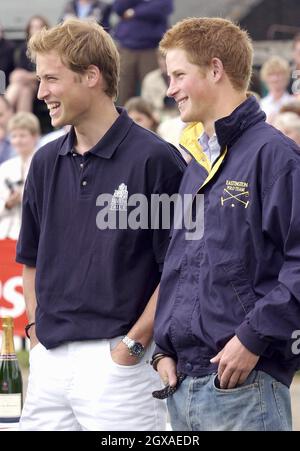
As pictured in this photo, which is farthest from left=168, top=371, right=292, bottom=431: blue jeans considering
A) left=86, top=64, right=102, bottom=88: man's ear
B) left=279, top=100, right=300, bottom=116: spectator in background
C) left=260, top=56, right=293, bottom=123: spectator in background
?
left=260, top=56, right=293, bottom=123: spectator in background

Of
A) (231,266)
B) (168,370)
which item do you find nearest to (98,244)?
(168,370)

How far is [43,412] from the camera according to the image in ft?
13.7

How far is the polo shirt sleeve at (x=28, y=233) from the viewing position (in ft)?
14.3

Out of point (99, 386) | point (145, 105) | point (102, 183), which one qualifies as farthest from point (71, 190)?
point (145, 105)

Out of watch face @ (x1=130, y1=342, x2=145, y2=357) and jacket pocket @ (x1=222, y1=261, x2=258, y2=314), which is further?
watch face @ (x1=130, y1=342, x2=145, y2=357)

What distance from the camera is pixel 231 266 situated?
3504 millimetres

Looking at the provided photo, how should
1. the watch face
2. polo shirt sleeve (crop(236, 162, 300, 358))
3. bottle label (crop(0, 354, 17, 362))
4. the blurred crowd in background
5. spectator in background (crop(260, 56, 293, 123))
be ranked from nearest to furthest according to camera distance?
polo shirt sleeve (crop(236, 162, 300, 358)), the watch face, bottle label (crop(0, 354, 17, 362)), the blurred crowd in background, spectator in background (crop(260, 56, 293, 123))

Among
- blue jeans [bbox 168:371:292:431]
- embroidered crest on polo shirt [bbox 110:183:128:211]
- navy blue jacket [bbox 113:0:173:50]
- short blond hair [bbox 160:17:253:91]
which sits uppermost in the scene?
navy blue jacket [bbox 113:0:173:50]

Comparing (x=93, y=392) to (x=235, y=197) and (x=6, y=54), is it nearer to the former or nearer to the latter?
(x=235, y=197)

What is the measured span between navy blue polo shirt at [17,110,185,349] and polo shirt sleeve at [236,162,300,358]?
27.4 inches

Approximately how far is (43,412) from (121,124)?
1182mm

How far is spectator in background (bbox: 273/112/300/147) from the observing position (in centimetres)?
734

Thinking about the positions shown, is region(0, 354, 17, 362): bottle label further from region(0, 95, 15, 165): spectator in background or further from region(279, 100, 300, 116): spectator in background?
region(0, 95, 15, 165): spectator in background

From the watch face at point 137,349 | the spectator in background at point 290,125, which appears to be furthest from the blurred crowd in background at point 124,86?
the watch face at point 137,349
